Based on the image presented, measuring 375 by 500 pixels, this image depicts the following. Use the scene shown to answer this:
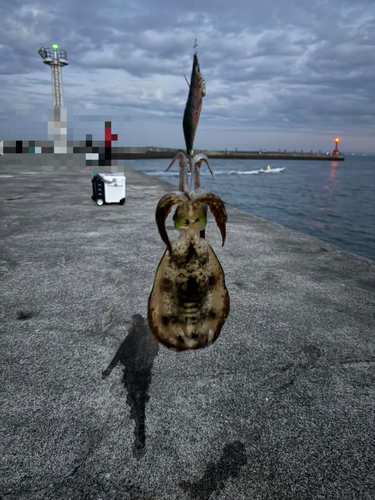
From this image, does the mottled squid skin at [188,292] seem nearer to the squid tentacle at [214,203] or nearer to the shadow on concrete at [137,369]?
the squid tentacle at [214,203]

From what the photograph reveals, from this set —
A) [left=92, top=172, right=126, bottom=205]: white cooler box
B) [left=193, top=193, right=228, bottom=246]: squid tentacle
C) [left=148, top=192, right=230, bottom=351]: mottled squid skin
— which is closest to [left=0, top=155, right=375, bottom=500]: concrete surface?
[left=148, top=192, right=230, bottom=351]: mottled squid skin

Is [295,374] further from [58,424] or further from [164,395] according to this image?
[58,424]

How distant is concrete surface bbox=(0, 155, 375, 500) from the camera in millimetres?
2420

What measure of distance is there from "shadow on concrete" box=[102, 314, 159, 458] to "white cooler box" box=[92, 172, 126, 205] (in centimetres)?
787

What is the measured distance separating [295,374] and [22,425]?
2711mm

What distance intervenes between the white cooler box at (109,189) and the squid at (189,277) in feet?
32.7

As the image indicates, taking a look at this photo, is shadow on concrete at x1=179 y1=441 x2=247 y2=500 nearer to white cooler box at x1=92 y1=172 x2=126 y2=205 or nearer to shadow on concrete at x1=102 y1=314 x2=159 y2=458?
shadow on concrete at x1=102 y1=314 x2=159 y2=458

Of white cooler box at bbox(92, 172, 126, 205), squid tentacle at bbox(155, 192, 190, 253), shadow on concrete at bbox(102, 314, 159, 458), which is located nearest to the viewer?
squid tentacle at bbox(155, 192, 190, 253)

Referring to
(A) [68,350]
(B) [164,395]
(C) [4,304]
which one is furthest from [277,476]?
(C) [4,304]

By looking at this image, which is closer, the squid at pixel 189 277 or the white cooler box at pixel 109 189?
the squid at pixel 189 277

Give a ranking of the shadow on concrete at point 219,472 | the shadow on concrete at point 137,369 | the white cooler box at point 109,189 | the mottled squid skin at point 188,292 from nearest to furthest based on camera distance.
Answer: the mottled squid skin at point 188,292, the shadow on concrete at point 219,472, the shadow on concrete at point 137,369, the white cooler box at point 109,189

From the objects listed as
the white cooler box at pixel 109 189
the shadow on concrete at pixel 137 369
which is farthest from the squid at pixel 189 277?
the white cooler box at pixel 109 189

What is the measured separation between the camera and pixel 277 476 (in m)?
2.45

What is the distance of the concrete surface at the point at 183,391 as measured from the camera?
95.3 inches
